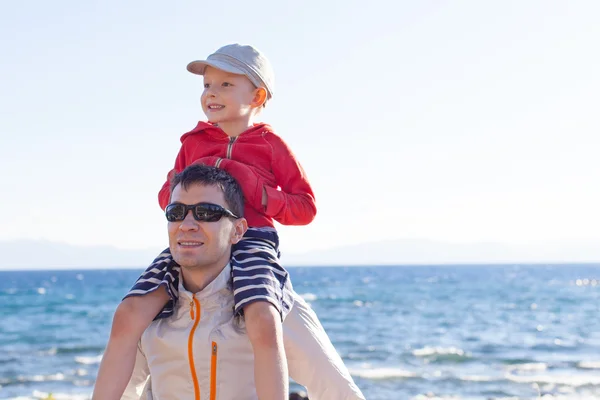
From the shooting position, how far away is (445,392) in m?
19.0

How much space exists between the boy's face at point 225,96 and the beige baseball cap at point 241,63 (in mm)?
54

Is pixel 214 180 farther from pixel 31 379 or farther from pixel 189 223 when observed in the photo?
pixel 31 379

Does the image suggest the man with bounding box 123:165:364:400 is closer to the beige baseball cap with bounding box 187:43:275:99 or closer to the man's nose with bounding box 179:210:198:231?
the man's nose with bounding box 179:210:198:231

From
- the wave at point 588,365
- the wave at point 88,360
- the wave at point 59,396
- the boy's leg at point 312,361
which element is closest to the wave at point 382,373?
the wave at point 588,365

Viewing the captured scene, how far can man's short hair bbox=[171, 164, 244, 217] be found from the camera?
13.4ft

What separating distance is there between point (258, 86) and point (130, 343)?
4.90 ft

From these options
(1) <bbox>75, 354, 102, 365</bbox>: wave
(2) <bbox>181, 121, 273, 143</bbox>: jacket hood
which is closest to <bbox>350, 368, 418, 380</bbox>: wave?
(1) <bbox>75, 354, 102, 365</bbox>: wave

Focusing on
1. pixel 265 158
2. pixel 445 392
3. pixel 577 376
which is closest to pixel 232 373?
pixel 265 158

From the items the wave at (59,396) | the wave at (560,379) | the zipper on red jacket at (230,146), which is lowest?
the wave at (560,379)

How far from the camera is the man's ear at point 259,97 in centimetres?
447

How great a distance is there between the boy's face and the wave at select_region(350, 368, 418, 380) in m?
17.0

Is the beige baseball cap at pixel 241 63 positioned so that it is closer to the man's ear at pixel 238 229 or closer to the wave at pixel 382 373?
the man's ear at pixel 238 229

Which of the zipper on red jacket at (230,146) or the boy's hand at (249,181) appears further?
the zipper on red jacket at (230,146)

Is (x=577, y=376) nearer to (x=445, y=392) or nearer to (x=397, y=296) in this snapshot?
(x=445, y=392)
